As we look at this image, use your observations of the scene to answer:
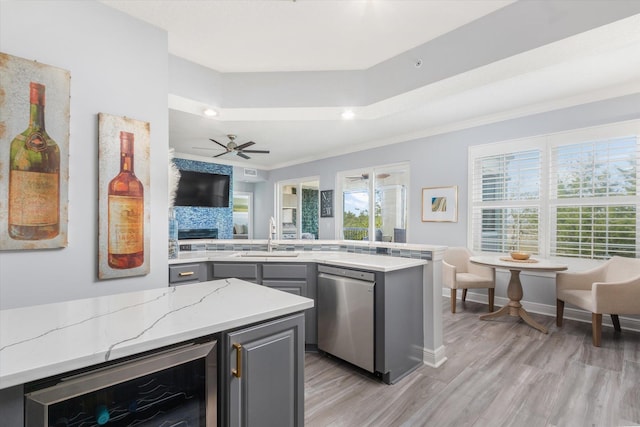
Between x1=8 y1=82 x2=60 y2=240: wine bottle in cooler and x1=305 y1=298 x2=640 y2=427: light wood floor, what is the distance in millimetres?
1991

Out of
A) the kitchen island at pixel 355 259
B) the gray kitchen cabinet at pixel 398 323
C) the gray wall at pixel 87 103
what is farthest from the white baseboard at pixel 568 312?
the gray wall at pixel 87 103

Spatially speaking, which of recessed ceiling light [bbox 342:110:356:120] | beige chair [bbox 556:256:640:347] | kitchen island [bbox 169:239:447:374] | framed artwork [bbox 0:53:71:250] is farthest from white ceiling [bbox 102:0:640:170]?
beige chair [bbox 556:256:640:347]

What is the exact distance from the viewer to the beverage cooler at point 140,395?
2.74ft

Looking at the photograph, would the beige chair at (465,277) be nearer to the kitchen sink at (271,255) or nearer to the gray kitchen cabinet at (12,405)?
the kitchen sink at (271,255)

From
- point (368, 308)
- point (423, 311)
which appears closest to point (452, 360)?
point (423, 311)

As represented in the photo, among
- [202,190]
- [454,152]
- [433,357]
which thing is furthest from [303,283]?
[202,190]

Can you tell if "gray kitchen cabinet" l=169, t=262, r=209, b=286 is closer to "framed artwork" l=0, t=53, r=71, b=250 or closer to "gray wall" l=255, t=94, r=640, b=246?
"framed artwork" l=0, t=53, r=71, b=250

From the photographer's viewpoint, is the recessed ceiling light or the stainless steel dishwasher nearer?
the stainless steel dishwasher

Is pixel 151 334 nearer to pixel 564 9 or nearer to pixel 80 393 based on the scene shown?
pixel 80 393

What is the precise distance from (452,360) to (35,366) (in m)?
2.79

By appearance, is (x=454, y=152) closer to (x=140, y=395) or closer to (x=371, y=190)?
(x=371, y=190)

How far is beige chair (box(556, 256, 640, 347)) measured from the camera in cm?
287

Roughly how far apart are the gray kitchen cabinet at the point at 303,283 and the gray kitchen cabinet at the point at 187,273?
70 centimetres

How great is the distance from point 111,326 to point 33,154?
142 centimetres
